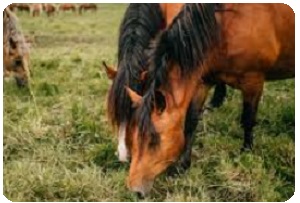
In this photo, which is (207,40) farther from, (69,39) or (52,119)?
(69,39)

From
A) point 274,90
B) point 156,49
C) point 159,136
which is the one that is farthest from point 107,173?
point 274,90

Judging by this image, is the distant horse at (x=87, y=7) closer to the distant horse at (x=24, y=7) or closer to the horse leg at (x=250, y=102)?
the distant horse at (x=24, y=7)

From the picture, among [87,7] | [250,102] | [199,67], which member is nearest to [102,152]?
[199,67]

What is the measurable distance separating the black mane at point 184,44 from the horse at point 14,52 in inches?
140

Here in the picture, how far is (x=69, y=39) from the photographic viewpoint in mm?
14711

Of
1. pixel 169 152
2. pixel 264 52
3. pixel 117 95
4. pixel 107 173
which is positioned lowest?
pixel 107 173

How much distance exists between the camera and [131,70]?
4.43 meters

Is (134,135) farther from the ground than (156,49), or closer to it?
closer to it

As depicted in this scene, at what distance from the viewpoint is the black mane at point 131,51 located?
4.30 m

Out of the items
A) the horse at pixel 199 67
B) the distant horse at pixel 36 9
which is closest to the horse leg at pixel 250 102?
the horse at pixel 199 67

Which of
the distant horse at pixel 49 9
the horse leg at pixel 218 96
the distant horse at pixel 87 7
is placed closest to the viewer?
the horse leg at pixel 218 96

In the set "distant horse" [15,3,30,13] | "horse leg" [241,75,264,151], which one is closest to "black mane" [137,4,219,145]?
"horse leg" [241,75,264,151]

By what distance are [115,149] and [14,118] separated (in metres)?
1.59

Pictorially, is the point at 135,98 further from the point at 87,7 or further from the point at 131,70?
the point at 87,7
